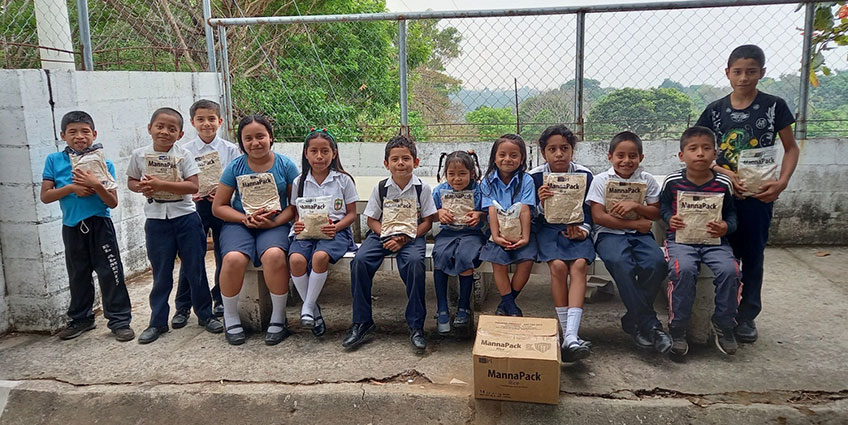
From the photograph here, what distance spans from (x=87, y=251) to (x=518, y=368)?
9.15 ft

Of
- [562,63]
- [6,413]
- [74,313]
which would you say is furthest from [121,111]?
[562,63]

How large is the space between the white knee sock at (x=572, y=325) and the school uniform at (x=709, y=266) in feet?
1.76

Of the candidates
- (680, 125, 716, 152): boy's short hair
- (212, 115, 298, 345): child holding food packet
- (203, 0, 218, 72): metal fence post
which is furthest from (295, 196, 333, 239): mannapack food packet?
(203, 0, 218, 72): metal fence post

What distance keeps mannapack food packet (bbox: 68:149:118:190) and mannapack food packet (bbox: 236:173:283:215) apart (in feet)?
2.52

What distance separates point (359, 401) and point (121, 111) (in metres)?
3.22

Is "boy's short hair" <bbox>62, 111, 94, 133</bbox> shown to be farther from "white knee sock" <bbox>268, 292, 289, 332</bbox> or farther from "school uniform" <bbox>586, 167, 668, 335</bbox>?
"school uniform" <bbox>586, 167, 668, 335</bbox>

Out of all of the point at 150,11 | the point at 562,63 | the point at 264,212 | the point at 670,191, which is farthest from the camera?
the point at 150,11

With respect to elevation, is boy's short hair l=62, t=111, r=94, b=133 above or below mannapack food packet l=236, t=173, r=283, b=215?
above

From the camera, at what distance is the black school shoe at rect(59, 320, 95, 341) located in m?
3.94

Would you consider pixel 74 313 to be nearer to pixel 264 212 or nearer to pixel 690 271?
pixel 264 212

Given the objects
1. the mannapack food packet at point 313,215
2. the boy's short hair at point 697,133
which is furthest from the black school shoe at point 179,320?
the boy's short hair at point 697,133

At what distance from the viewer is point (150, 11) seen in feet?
30.8

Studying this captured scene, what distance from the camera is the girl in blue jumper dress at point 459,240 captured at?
3.67m

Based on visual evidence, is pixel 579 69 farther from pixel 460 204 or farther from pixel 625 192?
pixel 460 204
